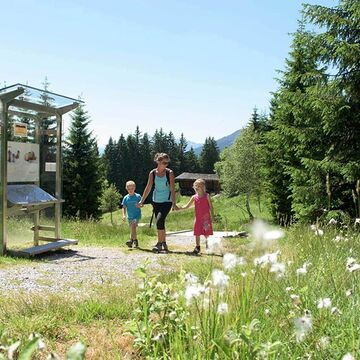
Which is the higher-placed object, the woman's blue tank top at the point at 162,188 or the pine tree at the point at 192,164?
the pine tree at the point at 192,164

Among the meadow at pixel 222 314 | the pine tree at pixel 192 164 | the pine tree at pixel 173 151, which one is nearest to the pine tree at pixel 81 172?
the meadow at pixel 222 314

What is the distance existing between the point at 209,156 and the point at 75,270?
103 metres

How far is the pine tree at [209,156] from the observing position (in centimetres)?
10850

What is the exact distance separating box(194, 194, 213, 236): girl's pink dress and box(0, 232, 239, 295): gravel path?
0.54 m

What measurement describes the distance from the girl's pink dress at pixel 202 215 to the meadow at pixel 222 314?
349 cm

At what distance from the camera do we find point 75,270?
22.3 ft

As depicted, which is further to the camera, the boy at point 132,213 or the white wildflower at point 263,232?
the boy at point 132,213

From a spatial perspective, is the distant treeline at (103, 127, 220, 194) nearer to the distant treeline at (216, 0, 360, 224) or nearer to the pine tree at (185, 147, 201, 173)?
the pine tree at (185, 147, 201, 173)

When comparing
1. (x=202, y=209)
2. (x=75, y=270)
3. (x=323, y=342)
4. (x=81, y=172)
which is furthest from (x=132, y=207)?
(x=81, y=172)

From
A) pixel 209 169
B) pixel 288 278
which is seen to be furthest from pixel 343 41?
pixel 209 169

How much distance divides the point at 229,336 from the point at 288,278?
5.49ft

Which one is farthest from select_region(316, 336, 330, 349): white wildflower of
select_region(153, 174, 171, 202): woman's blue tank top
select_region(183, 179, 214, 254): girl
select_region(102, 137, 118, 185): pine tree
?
select_region(102, 137, 118, 185): pine tree

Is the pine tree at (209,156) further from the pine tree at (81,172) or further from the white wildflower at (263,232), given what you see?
the white wildflower at (263,232)

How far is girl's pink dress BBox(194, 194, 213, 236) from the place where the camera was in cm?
858
